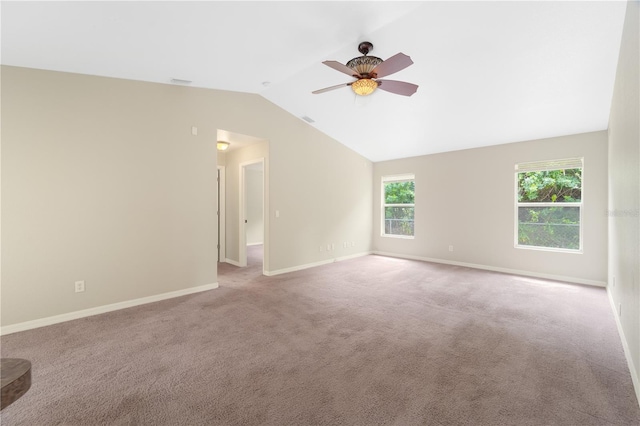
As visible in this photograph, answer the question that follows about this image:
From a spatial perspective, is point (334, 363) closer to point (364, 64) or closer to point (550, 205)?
point (364, 64)

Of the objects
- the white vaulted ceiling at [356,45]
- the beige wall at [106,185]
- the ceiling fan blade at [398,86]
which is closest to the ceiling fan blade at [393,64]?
the ceiling fan blade at [398,86]

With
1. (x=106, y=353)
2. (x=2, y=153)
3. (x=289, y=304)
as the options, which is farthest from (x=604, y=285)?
(x=2, y=153)

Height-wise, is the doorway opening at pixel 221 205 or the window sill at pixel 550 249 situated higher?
the doorway opening at pixel 221 205

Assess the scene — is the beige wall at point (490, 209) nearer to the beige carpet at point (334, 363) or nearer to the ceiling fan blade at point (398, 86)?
the beige carpet at point (334, 363)

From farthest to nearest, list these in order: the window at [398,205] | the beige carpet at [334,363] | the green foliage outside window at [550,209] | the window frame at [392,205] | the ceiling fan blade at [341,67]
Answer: the window at [398,205] → the window frame at [392,205] → the green foliage outside window at [550,209] → the ceiling fan blade at [341,67] → the beige carpet at [334,363]

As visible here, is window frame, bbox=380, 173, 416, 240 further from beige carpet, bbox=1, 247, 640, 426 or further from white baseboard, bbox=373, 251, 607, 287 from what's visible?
beige carpet, bbox=1, 247, 640, 426

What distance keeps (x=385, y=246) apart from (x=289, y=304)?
413 cm

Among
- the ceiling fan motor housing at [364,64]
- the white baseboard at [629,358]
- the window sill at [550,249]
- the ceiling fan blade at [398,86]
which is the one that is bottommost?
the white baseboard at [629,358]

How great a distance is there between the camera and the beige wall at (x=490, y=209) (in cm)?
445

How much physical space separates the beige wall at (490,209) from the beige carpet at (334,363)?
990 millimetres

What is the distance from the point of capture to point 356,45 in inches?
123

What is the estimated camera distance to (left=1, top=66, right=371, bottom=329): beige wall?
2854 mm

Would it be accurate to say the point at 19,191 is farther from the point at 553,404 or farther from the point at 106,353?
the point at 553,404

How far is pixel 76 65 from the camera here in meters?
2.96
